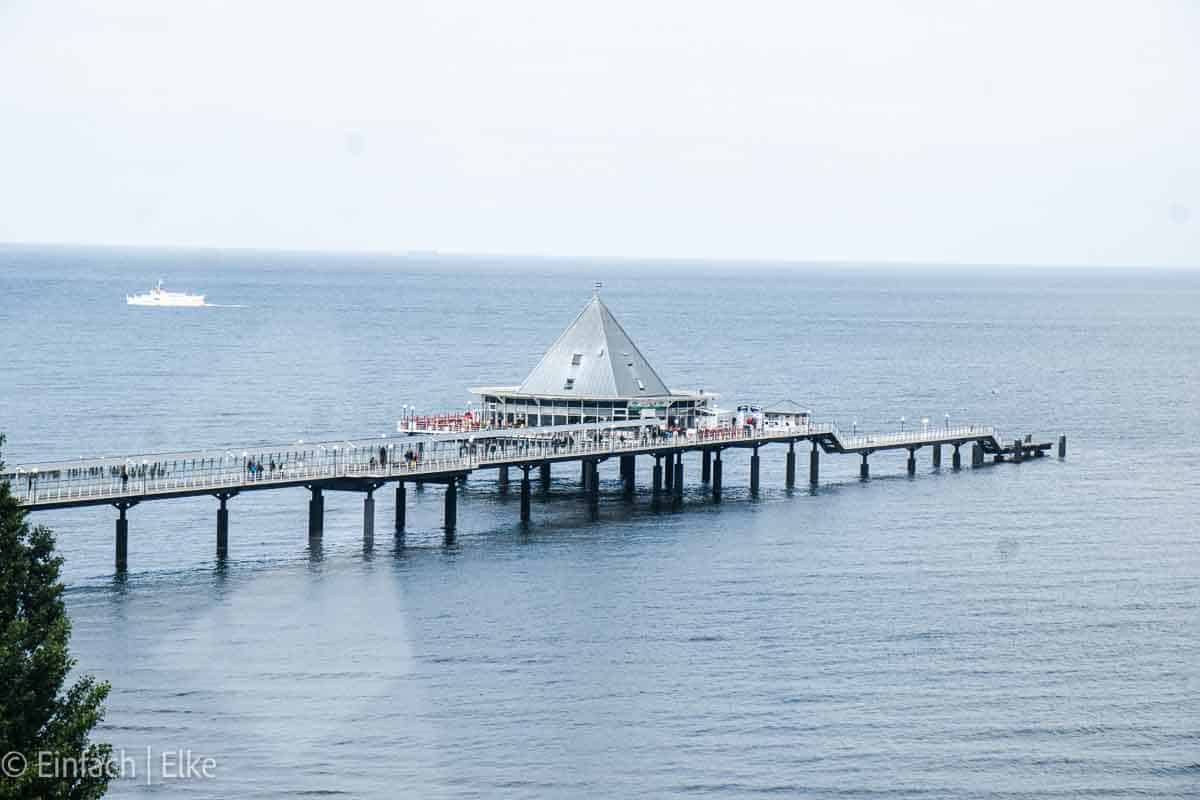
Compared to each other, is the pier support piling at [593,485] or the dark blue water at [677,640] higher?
the pier support piling at [593,485]

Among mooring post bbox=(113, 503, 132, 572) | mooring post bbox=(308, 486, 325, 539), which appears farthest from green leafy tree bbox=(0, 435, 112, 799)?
mooring post bbox=(308, 486, 325, 539)

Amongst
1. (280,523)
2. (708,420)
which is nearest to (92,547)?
(280,523)

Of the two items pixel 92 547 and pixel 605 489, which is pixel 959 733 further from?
pixel 605 489

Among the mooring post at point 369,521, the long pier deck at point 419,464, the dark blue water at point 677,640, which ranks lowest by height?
the dark blue water at point 677,640

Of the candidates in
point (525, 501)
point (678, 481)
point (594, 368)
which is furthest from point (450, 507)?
point (594, 368)

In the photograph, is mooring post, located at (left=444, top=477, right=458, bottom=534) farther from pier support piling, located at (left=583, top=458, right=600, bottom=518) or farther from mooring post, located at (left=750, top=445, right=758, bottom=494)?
mooring post, located at (left=750, top=445, right=758, bottom=494)

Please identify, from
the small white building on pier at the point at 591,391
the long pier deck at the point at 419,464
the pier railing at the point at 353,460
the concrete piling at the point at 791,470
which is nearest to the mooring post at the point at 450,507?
the long pier deck at the point at 419,464

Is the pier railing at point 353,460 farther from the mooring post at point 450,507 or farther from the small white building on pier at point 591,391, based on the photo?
the small white building on pier at point 591,391
